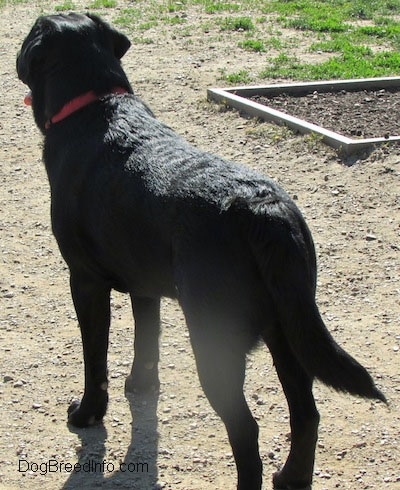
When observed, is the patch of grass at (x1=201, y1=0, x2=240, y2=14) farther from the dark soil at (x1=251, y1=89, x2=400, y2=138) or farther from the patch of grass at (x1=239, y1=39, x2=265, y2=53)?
the dark soil at (x1=251, y1=89, x2=400, y2=138)

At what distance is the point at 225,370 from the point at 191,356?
161 centimetres

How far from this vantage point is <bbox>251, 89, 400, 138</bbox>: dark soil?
7.89 meters

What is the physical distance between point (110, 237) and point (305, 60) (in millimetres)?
7035

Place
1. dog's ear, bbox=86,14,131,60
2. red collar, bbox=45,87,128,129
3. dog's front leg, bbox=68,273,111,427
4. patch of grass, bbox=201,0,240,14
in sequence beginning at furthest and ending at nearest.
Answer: patch of grass, bbox=201,0,240,14 → dog's ear, bbox=86,14,131,60 → red collar, bbox=45,87,128,129 → dog's front leg, bbox=68,273,111,427

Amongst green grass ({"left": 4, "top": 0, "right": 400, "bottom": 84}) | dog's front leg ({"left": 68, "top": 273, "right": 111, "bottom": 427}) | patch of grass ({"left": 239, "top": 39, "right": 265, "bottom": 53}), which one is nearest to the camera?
dog's front leg ({"left": 68, "top": 273, "right": 111, "bottom": 427})

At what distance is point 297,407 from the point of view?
380 centimetres

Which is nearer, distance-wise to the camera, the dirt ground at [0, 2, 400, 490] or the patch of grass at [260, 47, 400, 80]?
the dirt ground at [0, 2, 400, 490]

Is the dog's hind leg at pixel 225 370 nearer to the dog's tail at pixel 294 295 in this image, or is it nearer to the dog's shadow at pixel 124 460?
the dog's tail at pixel 294 295

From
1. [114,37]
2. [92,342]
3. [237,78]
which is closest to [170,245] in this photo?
[92,342]

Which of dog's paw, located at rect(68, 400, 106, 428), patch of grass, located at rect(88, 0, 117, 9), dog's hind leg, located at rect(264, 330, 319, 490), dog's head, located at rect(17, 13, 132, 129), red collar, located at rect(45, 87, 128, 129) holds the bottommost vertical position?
dog's paw, located at rect(68, 400, 106, 428)

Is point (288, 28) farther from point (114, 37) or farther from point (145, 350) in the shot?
point (145, 350)

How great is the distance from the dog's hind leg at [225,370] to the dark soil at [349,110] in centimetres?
442

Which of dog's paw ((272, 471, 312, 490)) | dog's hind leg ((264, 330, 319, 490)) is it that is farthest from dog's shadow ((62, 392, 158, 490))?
dog's hind leg ((264, 330, 319, 490))

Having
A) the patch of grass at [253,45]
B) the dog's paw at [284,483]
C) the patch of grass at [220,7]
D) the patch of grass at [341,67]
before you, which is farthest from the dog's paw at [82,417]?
the patch of grass at [220,7]
